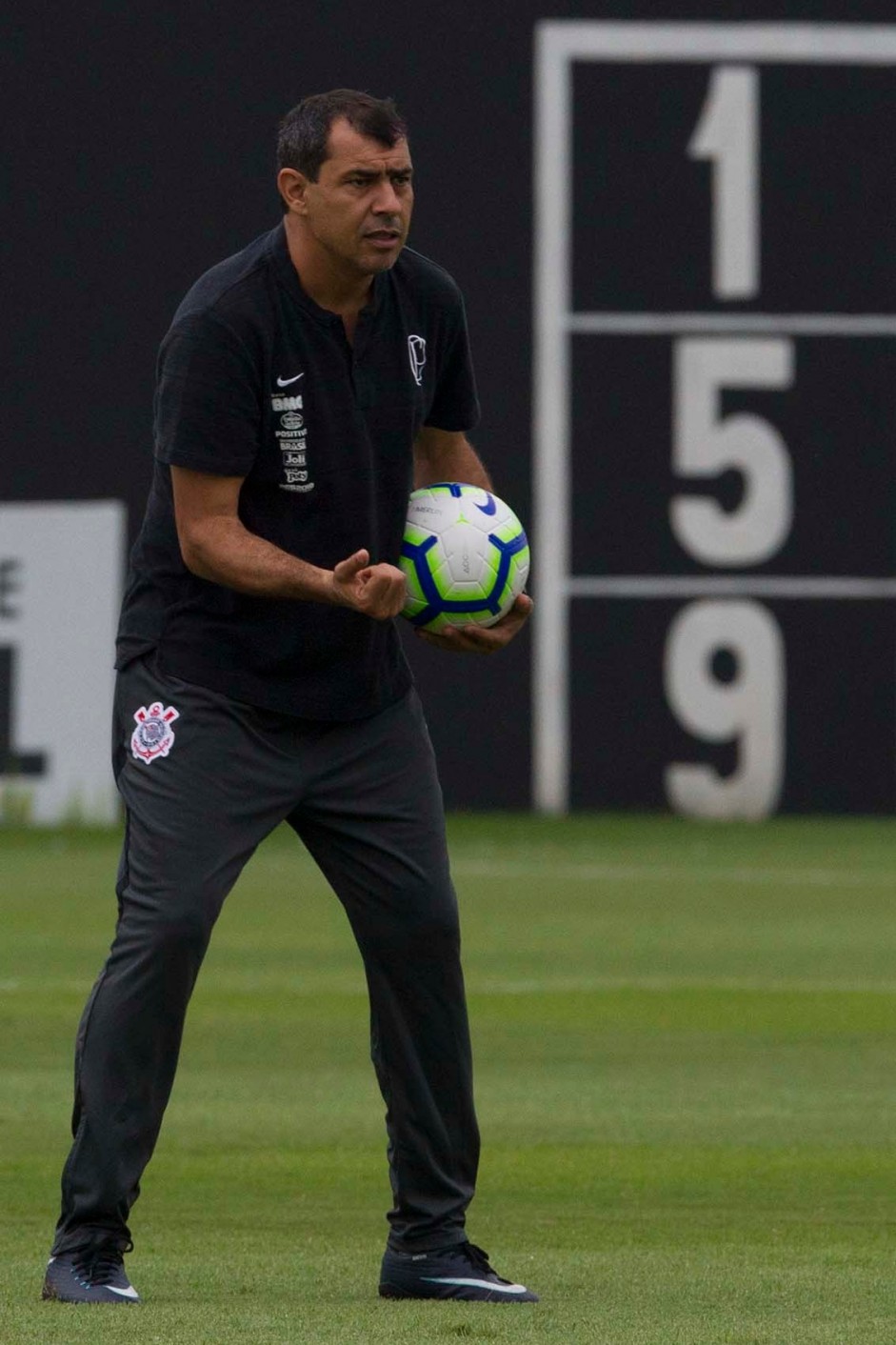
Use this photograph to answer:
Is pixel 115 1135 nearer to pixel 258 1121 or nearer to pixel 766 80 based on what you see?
pixel 258 1121

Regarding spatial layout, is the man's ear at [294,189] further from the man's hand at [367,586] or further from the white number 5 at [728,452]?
the white number 5 at [728,452]

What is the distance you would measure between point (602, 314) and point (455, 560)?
53.0 ft

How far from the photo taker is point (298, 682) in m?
5.67

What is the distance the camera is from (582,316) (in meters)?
21.8

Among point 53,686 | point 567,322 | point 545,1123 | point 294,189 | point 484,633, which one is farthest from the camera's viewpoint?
point 567,322

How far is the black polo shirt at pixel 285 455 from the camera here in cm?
548

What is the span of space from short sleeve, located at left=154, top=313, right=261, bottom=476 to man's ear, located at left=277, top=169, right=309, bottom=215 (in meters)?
0.29

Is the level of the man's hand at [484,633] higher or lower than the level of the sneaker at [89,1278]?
higher

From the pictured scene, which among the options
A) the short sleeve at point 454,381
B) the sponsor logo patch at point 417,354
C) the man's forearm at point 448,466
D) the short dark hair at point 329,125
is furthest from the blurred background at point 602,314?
the short dark hair at point 329,125

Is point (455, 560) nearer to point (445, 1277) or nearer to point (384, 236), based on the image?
point (384, 236)

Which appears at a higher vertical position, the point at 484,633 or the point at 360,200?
the point at 360,200

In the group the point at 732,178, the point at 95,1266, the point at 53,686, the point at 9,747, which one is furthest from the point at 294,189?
the point at 732,178

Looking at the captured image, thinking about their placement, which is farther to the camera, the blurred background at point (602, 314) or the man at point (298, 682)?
the blurred background at point (602, 314)

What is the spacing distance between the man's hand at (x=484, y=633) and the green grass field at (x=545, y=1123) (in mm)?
1325
